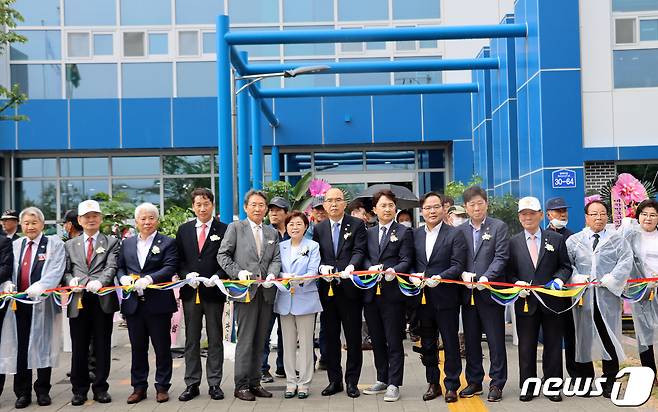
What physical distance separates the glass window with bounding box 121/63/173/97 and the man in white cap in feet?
49.1

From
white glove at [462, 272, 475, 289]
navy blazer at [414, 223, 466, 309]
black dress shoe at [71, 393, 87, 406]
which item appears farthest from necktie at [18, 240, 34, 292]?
white glove at [462, 272, 475, 289]

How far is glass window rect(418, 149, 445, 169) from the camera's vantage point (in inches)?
896

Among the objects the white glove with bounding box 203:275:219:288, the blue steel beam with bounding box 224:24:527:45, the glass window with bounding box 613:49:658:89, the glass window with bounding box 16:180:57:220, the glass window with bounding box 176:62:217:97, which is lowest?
the white glove with bounding box 203:275:219:288

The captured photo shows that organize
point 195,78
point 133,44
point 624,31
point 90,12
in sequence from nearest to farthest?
point 624,31, point 195,78, point 133,44, point 90,12

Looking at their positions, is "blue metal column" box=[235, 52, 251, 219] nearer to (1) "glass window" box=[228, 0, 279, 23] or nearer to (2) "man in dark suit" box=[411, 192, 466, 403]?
(2) "man in dark suit" box=[411, 192, 466, 403]

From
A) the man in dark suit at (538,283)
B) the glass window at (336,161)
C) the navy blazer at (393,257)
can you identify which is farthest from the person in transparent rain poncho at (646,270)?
the glass window at (336,161)

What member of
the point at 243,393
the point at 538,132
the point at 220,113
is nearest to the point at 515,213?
the point at 538,132

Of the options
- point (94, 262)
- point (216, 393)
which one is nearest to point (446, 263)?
point (216, 393)

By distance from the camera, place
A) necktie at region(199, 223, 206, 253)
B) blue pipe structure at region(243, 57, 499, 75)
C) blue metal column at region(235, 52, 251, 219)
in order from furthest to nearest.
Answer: blue pipe structure at region(243, 57, 499, 75), blue metal column at region(235, 52, 251, 219), necktie at region(199, 223, 206, 253)

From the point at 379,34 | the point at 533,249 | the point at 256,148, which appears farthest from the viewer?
the point at 256,148

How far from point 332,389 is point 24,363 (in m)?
2.96

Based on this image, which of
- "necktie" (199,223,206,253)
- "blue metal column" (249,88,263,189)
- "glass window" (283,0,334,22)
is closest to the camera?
"necktie" (199,223,206,253)

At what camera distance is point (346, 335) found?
782 centimetres

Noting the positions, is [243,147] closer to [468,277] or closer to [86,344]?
[86,344]
